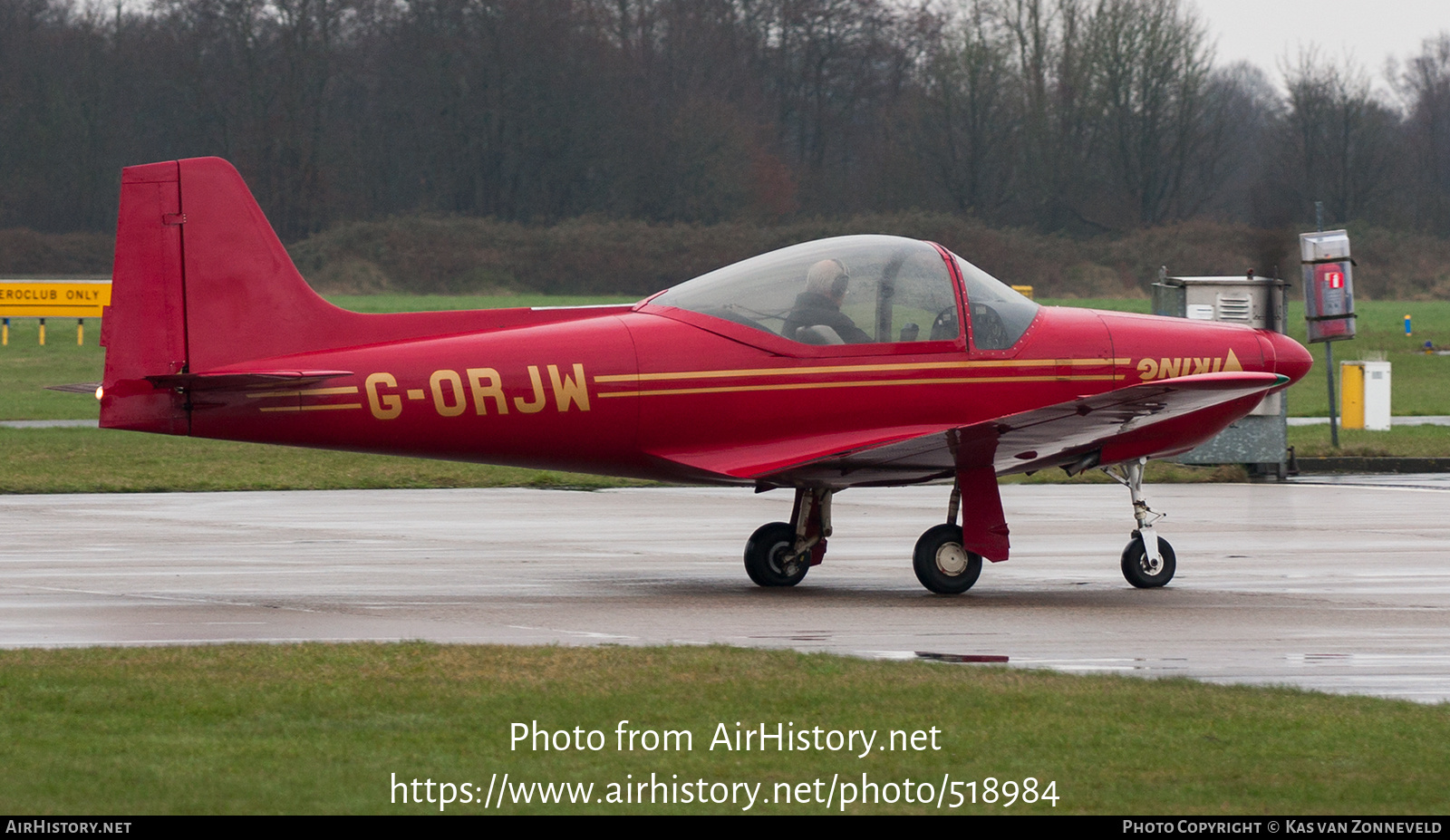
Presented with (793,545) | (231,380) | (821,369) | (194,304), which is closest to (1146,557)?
(793,545)

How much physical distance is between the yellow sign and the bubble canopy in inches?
1826

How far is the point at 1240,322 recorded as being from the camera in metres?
22.1

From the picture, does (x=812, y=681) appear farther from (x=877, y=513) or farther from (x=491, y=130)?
(x=491, y=130)

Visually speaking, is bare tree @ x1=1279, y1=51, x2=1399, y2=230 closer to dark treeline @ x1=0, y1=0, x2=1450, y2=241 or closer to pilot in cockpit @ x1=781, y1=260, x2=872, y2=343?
dark treeline @ x1=0, y1=0, x2=1450, y2=241

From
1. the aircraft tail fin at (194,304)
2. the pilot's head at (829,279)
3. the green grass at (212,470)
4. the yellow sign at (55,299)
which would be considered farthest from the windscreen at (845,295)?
the yellow sign at (55,299)

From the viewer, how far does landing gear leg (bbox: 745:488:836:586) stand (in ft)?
41.3

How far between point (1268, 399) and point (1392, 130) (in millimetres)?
71880

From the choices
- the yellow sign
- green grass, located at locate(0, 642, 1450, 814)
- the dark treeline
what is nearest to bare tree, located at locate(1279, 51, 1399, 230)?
the dark treeline

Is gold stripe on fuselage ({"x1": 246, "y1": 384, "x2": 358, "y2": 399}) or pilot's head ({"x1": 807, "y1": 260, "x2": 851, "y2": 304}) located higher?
pilot's head ({"x1": 807, "y1": 260, "x2": 851, "y2": 304})

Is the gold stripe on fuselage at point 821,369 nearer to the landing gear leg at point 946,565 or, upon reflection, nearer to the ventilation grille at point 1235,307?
the landing gear leg at point 946,565

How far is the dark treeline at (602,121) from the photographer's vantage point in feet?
261

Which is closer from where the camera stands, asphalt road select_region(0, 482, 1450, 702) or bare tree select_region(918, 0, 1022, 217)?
asphalt road select_region(0, 482, 1450, 702)

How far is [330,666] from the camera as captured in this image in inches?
332
